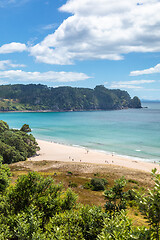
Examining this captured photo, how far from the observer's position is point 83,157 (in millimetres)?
73625

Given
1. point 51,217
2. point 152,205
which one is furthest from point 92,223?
point 152,205

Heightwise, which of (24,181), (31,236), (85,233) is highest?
(24,181)

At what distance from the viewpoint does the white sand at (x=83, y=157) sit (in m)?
63.2

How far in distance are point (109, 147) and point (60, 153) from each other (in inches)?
985

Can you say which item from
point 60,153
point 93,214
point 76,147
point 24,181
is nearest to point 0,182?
Answer: point 24,181

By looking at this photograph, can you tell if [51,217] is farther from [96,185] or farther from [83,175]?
[83,175]

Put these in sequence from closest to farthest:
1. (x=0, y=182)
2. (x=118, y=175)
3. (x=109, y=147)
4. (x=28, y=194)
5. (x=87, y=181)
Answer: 1. (x=28, y=194)
2. (x=0, y=182)
3. (x=87, y=181)
4. (x=118, y=175)
5. (x=109, y=147)

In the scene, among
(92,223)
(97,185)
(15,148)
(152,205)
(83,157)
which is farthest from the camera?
(83,157)

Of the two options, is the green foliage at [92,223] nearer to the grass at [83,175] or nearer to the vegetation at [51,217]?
the vegetation at [51,217]

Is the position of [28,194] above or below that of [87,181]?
above

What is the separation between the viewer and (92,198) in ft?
112

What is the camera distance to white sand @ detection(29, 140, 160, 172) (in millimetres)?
63250

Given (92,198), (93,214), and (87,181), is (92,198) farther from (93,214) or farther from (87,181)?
(93,214)

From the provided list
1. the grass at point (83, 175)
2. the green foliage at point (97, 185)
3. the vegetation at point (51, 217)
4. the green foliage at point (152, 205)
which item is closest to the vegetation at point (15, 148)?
the grass at point (83, 175)
